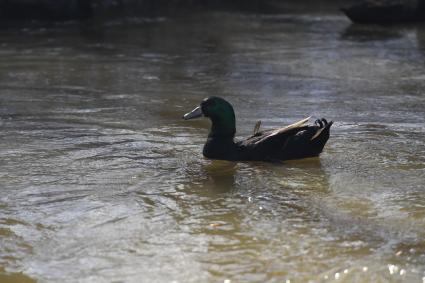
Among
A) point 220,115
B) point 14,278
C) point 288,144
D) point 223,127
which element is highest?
point 220,115

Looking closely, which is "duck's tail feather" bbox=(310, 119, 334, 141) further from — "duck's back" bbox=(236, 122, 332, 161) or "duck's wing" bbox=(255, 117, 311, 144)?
"duck's wing" bbox=(255, 117, 311, 144)

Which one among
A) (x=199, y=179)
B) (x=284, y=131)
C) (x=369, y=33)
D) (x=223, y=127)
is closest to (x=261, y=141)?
(x=284, y=131)

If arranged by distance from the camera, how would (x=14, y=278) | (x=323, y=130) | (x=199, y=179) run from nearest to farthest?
(x=14, y=278) < (x=199, y=179) < (x=323, y=130)

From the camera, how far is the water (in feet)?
16.9

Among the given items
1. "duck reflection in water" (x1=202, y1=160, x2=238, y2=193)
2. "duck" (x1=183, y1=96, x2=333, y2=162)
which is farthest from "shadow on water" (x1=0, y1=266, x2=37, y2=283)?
"duck" (x1=183, y1=96, x2=333, y2=162)

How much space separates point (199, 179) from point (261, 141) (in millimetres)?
712

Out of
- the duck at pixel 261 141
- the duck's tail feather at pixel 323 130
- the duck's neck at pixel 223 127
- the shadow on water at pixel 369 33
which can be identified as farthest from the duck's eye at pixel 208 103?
the shadow on water at pixel 369 33

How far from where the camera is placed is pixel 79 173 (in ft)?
23.3

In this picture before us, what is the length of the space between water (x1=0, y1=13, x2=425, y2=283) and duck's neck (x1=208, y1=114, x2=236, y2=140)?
0.87 feet

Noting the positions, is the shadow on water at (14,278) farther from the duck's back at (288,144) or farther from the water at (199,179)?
the duck's back at (288,144)

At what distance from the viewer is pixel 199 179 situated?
6.95 meters

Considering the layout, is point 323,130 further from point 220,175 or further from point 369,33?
point 369,33

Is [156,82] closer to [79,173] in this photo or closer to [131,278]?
[79,173]

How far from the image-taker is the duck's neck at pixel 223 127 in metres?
7.45
